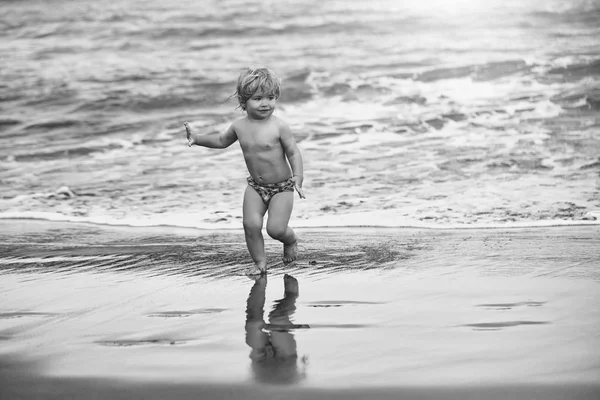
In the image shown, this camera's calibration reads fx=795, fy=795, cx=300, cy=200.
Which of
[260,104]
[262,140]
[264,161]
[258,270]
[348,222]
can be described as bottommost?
[348,222]

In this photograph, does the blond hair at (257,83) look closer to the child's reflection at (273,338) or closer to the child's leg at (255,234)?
the child's leg at (255,234)

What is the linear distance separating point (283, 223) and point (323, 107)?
9.04 metres

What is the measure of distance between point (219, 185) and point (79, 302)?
4.16 m

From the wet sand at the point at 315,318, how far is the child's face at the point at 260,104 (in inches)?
36.4

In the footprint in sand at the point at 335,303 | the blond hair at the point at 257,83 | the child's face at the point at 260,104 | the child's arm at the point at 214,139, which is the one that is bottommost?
the footprint in sand at the point at 335,303

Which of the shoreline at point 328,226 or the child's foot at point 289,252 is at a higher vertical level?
the child's foot at point 289,252

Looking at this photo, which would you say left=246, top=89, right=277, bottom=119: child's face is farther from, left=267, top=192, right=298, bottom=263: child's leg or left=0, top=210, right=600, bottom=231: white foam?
left=0, top=210, right=600, bottom=231: white foam

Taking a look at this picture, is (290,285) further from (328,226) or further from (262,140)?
(328,226)

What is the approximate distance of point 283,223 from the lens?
4688 mm

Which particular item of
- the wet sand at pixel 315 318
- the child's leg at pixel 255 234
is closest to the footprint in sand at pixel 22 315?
the wet sand at pixel 315 318

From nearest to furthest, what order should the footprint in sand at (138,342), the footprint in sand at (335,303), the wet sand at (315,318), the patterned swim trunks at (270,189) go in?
the wet sand at (315,318) → the footprint in sand at (138,342) → the footprint in sand at (335,303) → the patterned swim trunks at (270,189)

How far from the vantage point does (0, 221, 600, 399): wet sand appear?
261cm

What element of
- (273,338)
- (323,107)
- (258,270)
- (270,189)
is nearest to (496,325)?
(273,338)

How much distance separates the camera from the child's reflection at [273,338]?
8.87 feet
